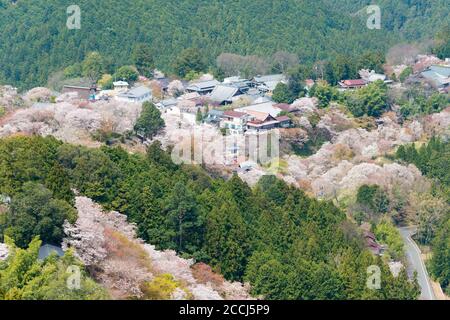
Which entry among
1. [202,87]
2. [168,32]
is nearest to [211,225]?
[202,87]

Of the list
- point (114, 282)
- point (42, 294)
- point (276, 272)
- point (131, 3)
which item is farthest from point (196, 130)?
point (131, 3)

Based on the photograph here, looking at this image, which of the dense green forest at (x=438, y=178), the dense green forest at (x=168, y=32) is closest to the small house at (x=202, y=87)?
the dense green forest at (x=168, y=32)

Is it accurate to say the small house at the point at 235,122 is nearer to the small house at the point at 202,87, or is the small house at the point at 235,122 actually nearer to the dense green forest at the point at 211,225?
the small house at the point at 202,87

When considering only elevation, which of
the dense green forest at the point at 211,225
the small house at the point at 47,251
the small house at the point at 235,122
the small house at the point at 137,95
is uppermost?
the small house at the point at 47,251

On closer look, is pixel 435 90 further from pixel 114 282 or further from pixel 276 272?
pixel 114 282

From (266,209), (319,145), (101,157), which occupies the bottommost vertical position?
(319,145)

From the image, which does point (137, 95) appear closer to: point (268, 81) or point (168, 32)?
point (268, 81)
